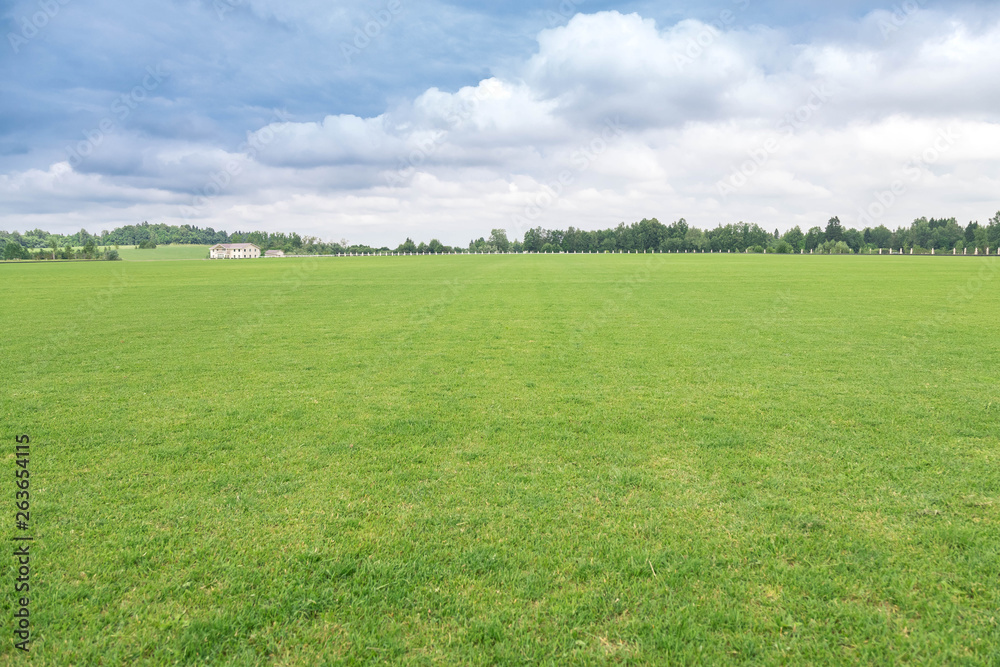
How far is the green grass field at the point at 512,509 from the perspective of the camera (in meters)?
Answer: 3.41

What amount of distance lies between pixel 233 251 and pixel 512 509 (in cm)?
18059

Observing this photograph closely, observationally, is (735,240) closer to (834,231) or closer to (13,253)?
(834,231)

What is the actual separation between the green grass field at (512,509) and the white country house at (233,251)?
6331 inches

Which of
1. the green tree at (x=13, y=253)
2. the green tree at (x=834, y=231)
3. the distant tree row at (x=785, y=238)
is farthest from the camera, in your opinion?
the green tree at (x=834, y=231)

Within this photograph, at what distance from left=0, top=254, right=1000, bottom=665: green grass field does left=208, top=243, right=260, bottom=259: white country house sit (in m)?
161

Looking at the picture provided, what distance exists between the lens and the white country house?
154m

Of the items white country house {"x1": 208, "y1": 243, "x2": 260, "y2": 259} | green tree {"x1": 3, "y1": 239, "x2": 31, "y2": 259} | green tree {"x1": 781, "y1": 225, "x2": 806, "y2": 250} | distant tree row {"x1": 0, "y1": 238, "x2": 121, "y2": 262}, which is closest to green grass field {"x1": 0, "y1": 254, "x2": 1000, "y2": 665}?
distant tree row {"x1": 0, "y1": 238, "x2": 121, "y2": 262}

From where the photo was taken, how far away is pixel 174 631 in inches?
135

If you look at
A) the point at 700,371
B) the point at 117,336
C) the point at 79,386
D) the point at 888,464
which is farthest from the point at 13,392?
the point at 888,464

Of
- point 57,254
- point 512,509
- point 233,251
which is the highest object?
point 233,251

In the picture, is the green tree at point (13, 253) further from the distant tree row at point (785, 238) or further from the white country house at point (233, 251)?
the distant tree row at point (785, 238)

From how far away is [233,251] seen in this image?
163250 millimetres

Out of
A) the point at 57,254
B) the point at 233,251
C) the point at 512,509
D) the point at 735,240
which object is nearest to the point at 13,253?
the point at 57,254

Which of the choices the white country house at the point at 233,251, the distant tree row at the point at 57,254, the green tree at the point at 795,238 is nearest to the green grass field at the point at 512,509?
the distant tree row at the point at 57,254
